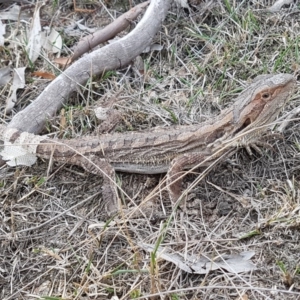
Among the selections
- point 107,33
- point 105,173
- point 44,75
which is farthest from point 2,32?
point 105,173

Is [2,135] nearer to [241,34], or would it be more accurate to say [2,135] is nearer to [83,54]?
[83,54]

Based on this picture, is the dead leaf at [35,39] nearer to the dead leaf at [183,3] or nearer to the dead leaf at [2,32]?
the dead leaf at [2,32]

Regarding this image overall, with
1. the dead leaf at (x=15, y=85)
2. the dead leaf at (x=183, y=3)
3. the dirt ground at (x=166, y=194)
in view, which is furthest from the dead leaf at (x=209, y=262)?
the dead leaf at (x=183, y=3)

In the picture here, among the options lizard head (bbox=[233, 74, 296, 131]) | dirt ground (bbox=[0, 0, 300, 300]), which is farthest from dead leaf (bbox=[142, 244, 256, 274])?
lizard head (bbox=[233, 74, 296, 131])

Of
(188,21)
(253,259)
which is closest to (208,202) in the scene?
(253,259)

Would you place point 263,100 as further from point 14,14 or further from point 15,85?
point 14,14

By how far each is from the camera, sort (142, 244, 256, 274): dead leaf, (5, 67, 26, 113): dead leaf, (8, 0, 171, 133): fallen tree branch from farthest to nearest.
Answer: (5, 67, 26, 113): dead leaf
(8, 0, 171, 133): fallen tree branch
(142, 244, 256, 274): dead leaf

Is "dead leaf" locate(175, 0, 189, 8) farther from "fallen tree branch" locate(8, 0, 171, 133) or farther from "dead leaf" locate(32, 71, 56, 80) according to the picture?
"dead leaf" locate(32, 71, 56, 80)
